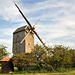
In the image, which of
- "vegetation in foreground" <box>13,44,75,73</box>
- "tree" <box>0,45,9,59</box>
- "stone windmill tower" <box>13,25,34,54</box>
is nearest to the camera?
"vegetation in foreground" <box>13,44,75,73</box>

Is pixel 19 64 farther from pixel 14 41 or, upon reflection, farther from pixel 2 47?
pixel 2 47

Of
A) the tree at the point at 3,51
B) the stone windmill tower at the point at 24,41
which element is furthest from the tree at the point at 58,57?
the tree at the point at 3,51

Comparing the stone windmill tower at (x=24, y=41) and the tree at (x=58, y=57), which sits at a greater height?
the stone windmill tower at (x=24, y=41)

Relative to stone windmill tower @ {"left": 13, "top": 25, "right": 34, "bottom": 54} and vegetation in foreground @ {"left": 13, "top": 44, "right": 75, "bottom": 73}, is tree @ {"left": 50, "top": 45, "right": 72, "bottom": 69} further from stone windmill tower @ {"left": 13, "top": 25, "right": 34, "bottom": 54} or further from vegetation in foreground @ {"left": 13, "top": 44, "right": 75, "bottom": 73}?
stone windmill tower @ {"left": 13, "top": 25, "right": 34, "bottom": 54}

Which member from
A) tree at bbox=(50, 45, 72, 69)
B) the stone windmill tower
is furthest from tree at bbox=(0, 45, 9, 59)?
tree at bbox=(50, 45, 72, 69)

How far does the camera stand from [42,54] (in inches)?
664

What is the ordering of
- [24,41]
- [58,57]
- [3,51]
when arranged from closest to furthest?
[58,57] → [24,41] → [3,51]

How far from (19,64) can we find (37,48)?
3.87 metres

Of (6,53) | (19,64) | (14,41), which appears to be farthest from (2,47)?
(19,64)

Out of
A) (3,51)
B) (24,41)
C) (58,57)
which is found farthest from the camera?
(3,51)

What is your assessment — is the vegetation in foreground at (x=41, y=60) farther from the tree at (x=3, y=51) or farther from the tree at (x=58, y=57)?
the tree at (x=3, y=51)

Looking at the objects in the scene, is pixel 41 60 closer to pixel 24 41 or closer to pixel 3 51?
pixel 24 41

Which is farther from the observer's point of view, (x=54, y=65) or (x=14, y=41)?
(x=14, y=41)

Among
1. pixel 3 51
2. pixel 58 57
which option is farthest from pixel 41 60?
pixel 3 51
